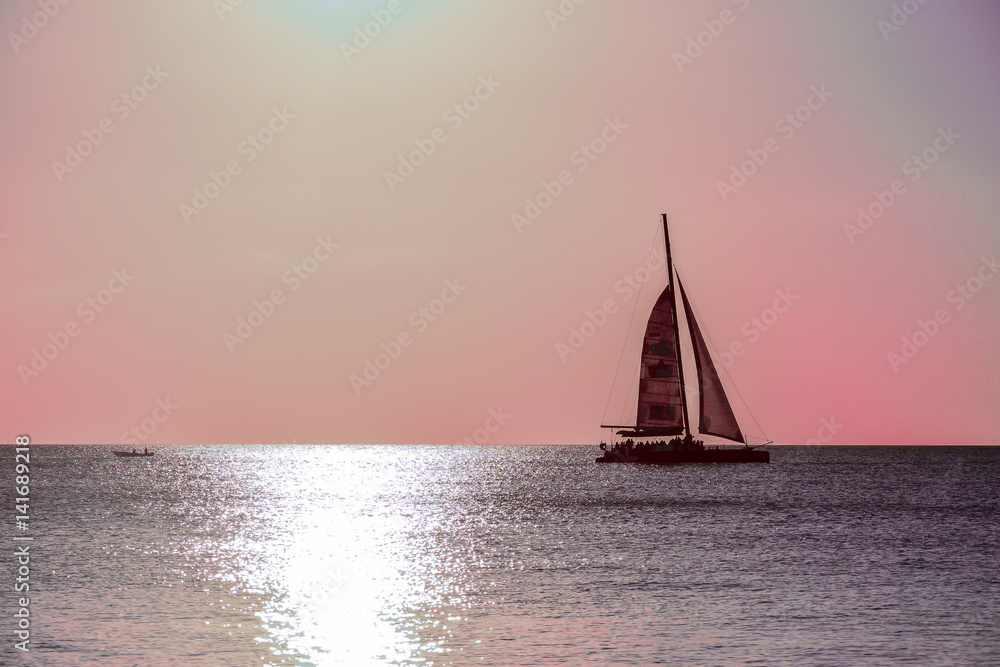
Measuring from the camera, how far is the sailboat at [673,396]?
412 feet

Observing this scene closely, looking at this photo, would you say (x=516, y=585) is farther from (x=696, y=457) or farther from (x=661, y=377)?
(x=696, y=457)

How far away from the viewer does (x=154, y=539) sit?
60500 millimetres

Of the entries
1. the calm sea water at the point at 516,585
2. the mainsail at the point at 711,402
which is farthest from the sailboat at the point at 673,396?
the calm sea water at the point at 516,585

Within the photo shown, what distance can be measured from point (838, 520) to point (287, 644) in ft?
176

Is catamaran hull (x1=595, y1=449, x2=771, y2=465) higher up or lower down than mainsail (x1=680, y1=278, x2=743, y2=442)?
lower down

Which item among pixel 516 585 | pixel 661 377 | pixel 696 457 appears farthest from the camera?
pixel 696 457

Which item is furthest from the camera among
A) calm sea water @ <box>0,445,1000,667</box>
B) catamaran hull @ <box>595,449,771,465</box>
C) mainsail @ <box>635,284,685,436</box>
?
catamaran hull @ <box>595,449,771,465</box>

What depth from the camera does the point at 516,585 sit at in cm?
4150

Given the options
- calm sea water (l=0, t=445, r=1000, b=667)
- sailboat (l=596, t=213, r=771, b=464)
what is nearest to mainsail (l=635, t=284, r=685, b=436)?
sailboat (l=596, t=213, r=771, b=464)

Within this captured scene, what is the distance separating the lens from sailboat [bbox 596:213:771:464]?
125 metres

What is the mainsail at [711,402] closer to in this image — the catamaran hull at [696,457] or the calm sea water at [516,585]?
the catamaran hull at [696,457]

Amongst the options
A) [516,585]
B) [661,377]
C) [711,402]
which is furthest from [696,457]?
[516,585]

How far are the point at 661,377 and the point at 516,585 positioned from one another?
3463 inches

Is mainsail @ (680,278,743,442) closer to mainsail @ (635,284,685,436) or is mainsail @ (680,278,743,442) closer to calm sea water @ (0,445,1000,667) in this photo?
mainsail @ (635,284,685,436)
